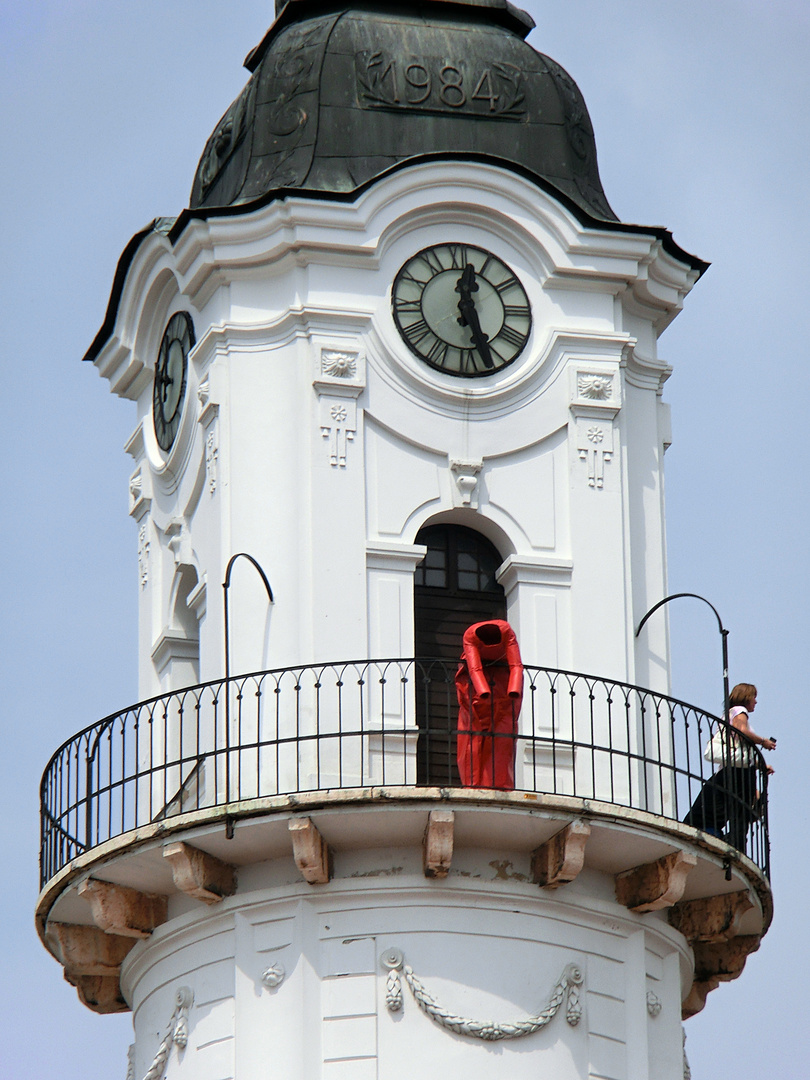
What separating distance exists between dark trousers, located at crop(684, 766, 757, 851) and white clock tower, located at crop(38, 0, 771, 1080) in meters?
0.20

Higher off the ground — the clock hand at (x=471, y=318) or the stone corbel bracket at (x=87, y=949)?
the clock hand at (x=471, y=318)

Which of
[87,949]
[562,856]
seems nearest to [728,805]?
[562,856]

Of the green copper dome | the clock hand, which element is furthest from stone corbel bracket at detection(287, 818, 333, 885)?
the green copper dome

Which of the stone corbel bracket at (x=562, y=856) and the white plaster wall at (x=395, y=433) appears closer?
the stone corbel bracket at (x=562, y=856)

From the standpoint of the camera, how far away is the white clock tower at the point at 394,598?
25516 mm

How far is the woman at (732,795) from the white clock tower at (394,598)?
0.68 ft

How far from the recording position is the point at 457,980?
25453mm

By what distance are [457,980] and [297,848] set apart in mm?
1652

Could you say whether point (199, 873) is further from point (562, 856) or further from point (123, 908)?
point (562, 856)

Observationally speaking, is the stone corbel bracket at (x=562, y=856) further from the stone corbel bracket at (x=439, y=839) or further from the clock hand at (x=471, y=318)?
the clock hand at (x=471, y=318)

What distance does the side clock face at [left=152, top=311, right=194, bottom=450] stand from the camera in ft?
94.3

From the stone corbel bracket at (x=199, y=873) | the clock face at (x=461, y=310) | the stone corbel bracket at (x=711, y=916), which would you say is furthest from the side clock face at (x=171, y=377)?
the stone corbel bracket at (x=711, y=916)

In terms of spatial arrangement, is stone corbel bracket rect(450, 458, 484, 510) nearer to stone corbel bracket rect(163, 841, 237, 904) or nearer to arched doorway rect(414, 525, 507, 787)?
arched doorway rect(414, 525, 507, 787)

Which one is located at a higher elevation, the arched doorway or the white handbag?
the arched doorway
